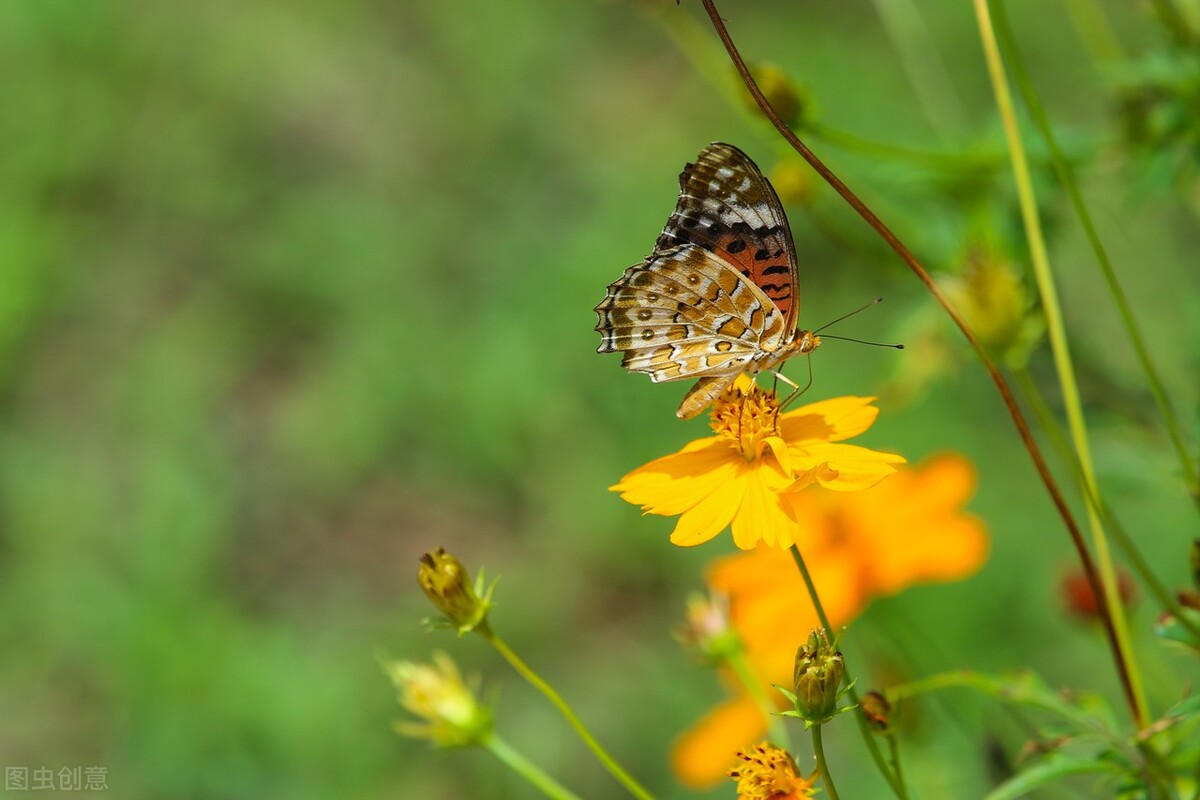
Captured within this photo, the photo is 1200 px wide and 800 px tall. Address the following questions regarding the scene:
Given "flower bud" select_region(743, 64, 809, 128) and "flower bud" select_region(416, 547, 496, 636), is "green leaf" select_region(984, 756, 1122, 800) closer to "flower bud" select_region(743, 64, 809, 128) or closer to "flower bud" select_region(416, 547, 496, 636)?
"flower bud" select_region(416, 547, 496, 636)

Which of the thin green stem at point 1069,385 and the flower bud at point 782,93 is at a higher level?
the flower bud at point 782,93

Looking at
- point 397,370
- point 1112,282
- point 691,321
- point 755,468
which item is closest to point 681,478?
point 755,468

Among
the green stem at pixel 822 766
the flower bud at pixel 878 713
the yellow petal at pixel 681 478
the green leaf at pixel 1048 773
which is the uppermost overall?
the yellow petal at pixel 681 478

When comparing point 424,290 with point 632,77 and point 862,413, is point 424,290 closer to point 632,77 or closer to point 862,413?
point 632,77

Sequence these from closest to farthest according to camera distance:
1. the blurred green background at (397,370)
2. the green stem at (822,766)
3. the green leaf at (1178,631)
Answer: the green stem at (822,766) < the green leaf at (1178,631) < the blurred green background at (397,370)

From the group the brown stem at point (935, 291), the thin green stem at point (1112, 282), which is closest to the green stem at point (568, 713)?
the brown stem at point (935, 291)

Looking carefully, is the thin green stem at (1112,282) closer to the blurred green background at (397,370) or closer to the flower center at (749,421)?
the flower center at (749,421)

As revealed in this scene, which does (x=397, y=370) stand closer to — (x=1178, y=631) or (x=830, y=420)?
(x=830, y=420)
